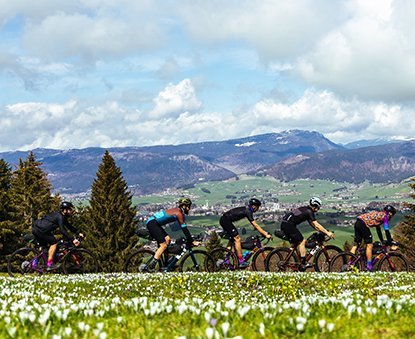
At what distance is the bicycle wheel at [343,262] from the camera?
20031mm

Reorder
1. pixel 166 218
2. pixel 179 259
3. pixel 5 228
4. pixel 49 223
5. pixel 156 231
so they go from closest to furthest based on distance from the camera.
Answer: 1. pixel 49 223
2. pixel 166 218
3. pixel 156 231
4. pixel 179 259
5. pixel 5 228

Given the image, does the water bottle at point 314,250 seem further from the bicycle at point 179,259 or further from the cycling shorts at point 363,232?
the bicycle at point 179,259

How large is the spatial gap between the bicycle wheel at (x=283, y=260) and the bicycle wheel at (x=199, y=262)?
109 inches

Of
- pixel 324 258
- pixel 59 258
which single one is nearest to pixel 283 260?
pixel 324 258

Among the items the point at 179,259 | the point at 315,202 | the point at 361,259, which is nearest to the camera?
the point at 315,202

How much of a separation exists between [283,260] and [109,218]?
45222mm

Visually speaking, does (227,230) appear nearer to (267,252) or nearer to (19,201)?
(267,252)

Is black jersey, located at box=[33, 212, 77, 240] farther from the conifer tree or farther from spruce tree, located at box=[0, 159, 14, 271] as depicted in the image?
the conifer tree

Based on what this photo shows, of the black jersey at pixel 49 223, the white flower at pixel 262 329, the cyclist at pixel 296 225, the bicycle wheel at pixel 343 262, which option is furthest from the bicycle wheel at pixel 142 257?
the white flower at pixel 262 329

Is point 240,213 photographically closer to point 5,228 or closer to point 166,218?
point 166,218

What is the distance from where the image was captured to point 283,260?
20188 millimetres

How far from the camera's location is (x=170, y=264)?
19672mm

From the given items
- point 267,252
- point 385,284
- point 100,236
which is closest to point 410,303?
point 385,284

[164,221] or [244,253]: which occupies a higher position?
[164,221]
